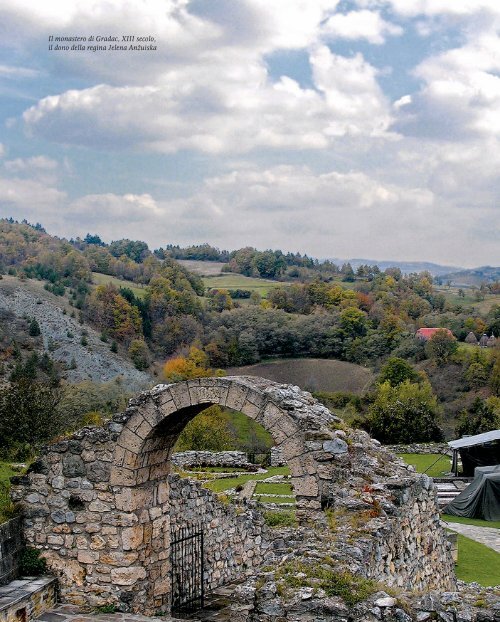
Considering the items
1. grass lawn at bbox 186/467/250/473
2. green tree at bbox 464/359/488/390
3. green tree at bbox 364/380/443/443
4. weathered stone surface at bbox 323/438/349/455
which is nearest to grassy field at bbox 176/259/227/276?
green tree at bbox 464/359/488/390

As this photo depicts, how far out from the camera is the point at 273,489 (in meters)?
22.7

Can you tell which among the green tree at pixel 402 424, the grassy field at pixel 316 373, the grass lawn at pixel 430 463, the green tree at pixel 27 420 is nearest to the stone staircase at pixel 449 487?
the grass lawn at pixel 430 463

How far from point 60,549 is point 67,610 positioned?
0.76 metres

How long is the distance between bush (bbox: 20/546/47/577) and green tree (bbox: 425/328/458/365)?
6058cm

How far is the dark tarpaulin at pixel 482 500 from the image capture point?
2125 cm

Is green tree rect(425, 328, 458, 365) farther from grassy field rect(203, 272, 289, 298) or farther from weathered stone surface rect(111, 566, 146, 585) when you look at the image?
weathered stone surface rect(111, 566, 146, 585)

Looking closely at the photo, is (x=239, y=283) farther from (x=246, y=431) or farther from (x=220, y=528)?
(x=220, y=528)

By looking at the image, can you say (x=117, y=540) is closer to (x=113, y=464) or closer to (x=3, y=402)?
(x=113, y=464)

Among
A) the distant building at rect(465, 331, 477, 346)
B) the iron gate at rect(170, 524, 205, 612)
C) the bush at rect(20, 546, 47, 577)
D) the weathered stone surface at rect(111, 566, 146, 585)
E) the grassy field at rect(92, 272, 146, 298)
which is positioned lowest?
the iron gate at rect(170, 524, 205, 612)

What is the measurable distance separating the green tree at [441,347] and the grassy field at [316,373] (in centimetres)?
620

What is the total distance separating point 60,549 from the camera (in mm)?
9328

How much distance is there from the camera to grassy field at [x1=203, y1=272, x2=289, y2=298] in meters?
104

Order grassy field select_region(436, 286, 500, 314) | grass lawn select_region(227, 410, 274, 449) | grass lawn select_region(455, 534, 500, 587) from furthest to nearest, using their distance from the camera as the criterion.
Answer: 1. grassy field select_region(436, 286, 500, 314)
2. grass lawn select_region(227, 410, 274, 449)
3. grass lawn select_region(455, 534, 500, 587)

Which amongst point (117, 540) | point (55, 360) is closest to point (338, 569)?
point (117, 540)
